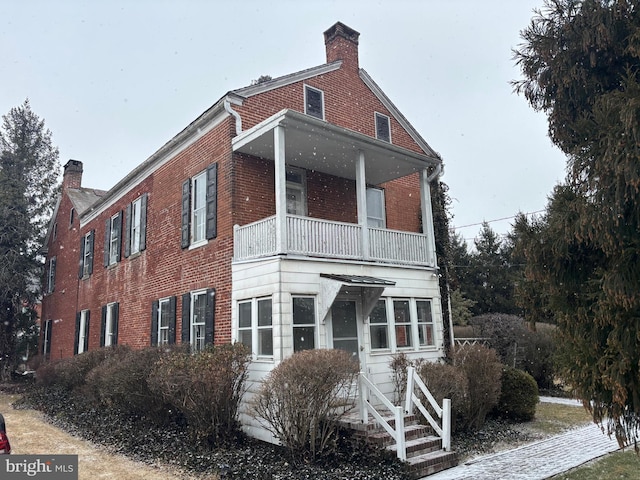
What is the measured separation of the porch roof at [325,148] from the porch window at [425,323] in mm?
3377

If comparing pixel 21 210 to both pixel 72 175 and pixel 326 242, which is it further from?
pixel 326 242

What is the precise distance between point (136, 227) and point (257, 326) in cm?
813

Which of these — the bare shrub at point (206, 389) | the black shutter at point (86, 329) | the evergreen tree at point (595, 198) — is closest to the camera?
the evergreen tree at point (595, 198)

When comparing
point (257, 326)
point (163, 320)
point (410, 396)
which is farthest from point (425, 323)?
point (163, 320)

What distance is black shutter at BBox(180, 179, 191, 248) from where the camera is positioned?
12047 millimetres

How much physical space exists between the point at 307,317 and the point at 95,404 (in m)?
6.49

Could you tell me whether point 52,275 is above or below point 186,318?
above

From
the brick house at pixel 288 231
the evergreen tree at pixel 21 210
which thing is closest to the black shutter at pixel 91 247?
the brick house at pixel 288 231

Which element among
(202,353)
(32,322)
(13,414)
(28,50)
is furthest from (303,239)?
(32,322)

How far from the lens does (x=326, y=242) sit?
9.52 m

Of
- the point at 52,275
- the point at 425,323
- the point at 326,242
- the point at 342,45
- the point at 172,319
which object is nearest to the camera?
the point at 326,242

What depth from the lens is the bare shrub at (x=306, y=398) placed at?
705 cm

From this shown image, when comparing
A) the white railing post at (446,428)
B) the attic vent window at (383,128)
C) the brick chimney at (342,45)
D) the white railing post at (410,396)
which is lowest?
the white railing post at (446,428)

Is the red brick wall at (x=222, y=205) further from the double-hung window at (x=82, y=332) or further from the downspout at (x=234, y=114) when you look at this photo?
the double-hung window at (x=82, y=332)
